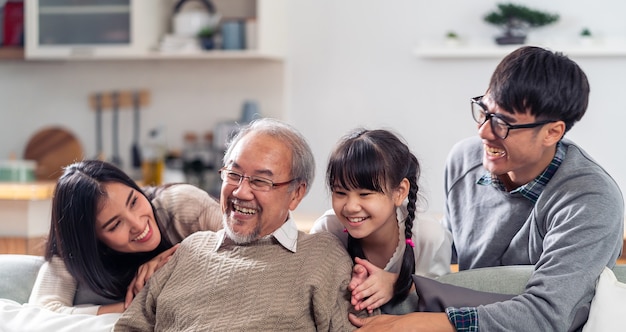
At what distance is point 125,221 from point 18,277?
0.49 m

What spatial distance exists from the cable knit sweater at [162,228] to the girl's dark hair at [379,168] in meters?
Result: 0.55

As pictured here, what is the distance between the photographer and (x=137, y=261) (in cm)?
270

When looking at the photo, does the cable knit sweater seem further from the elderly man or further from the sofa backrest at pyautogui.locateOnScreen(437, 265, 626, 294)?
the sofa backrest at pyautogui.locateOnScreen(437, 265, 626, 294)

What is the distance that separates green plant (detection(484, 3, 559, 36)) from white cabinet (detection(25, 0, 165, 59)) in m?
1.95

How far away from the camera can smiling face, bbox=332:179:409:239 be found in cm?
233

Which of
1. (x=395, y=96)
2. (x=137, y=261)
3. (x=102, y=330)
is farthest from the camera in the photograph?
(x=395, y=96)

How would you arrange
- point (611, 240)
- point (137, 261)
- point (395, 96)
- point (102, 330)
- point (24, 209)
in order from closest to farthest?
point (611, 240), point (102, 330), point (137, 261), point (24, 209), point (395, 96)

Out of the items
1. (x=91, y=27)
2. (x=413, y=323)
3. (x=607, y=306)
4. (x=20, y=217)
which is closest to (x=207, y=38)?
(x=91, y=27)

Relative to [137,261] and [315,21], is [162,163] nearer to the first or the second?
[315,21]

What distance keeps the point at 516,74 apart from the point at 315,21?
2.86 metres

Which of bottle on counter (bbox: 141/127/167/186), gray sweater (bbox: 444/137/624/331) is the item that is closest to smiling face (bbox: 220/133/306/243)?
gray sweater (bbox: 444/137/624/331)

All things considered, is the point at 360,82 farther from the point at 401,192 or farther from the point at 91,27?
the point at 401,192

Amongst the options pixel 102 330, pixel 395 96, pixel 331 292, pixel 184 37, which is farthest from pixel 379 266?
pixel 184 37

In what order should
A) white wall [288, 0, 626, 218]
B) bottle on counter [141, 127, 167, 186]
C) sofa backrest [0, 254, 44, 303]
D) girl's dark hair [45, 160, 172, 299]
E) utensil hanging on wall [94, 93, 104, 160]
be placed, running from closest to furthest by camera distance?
girl's dark hair [45, 160, 172, 299] < sofa backrest [0, 254, 44, 303] < white wall [288, 0, 626, 218] < bottle on counter [141, 127, 167, 186] < utensil hanging on wall [94, 93, 104, 160]
